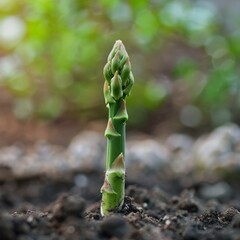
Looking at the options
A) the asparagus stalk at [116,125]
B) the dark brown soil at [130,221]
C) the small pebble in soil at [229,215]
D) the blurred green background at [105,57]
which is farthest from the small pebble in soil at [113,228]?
the blurred green background at [105,57]

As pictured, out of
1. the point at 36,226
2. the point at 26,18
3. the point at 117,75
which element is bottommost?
the point at 36,226

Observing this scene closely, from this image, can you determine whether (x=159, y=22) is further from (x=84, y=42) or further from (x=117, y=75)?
(x=117, y=75)

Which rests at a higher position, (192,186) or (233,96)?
(233,96)

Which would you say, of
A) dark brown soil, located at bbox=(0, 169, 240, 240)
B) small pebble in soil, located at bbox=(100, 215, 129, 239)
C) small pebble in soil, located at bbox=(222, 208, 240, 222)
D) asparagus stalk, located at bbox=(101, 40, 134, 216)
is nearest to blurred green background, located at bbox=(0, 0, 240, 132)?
dark brown soil, located at bbox=(0, 169, 240, 240)

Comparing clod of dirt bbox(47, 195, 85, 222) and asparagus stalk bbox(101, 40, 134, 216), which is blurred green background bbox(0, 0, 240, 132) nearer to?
asparagus stalk bbox(101, 40, 134, 216)

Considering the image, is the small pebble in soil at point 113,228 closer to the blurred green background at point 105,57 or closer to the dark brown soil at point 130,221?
the dark brown soil at point 130,221

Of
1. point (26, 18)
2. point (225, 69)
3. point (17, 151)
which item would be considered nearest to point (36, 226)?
point (17, 151)
